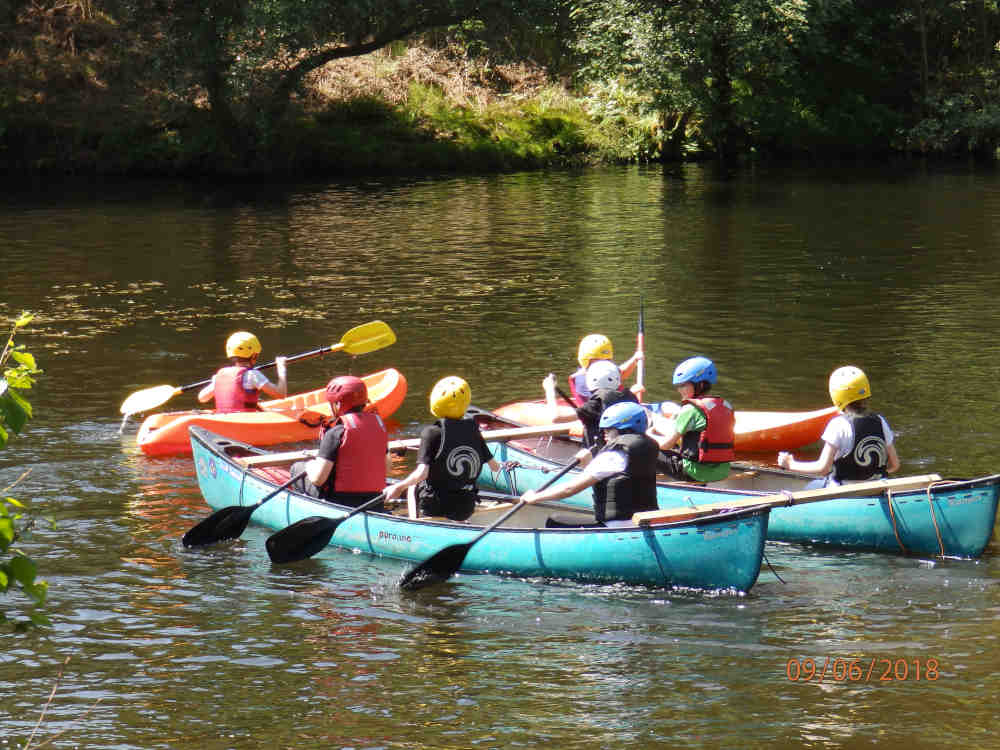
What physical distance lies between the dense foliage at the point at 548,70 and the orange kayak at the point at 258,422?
2087 centimetres

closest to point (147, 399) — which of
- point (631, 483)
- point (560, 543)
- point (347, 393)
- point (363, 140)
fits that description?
point (347, 393)

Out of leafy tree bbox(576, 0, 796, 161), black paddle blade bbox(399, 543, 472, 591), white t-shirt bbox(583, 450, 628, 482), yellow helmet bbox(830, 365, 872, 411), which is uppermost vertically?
leafy tree bbox(576, 0, 796, 161)

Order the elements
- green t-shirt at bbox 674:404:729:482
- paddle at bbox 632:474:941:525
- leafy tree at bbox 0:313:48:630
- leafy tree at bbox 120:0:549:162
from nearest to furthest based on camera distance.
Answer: leafy tree at bbox 0:313:48:630 < paddle at bbox 632:474:941:525 < green t-shirt at bbox 674:404:729:482 < leafy tree at bbox 120:0:549:162

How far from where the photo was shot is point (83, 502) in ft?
39.5

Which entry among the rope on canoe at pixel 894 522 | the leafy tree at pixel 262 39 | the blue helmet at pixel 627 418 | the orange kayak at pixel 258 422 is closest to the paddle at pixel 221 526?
the orange kayak at pixel 258 422

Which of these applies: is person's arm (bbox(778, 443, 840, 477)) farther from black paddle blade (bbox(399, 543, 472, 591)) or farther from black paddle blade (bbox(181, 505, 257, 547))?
black paddle blade (bbox(181, 505, 257, 547))

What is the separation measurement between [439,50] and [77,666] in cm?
3604

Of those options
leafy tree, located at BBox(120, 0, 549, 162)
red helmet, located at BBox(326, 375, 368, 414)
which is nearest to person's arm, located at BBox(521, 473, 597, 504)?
red helmet, located at BBox(326, 375, 368, 414)

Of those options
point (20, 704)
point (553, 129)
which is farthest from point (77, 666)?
point (553, 129)

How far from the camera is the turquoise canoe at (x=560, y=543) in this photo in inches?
361

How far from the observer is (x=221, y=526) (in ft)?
35.8

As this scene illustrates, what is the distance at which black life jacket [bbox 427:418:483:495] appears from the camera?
10.2 m

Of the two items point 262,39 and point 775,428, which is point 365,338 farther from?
point 262,39
